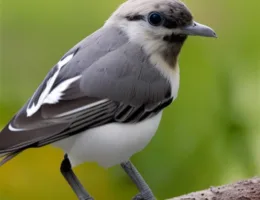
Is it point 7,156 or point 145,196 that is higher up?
point 7,156

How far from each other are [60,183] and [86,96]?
1.12 ft

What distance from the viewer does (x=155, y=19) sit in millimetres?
1183

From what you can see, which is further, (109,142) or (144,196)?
(144,196)

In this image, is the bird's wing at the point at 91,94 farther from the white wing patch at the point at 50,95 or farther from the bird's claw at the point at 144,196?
the bird's claw at the point at 144,196

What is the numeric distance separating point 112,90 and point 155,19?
12 cm

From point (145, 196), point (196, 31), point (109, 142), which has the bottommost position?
point (145, 196)

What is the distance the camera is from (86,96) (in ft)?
3.75

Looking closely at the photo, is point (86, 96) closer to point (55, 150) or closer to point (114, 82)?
point (114, 82)

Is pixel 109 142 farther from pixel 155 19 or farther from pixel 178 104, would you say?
pixel 178 104

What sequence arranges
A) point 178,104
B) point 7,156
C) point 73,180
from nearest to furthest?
point 7,156 → point 73,180 → point 178,104

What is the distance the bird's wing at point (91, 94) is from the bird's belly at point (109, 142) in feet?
0.04

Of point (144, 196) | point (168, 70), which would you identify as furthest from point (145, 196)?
point (168, 70)

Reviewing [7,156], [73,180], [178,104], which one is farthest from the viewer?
[178,104]

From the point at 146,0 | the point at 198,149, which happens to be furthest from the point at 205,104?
the point at 146,0
